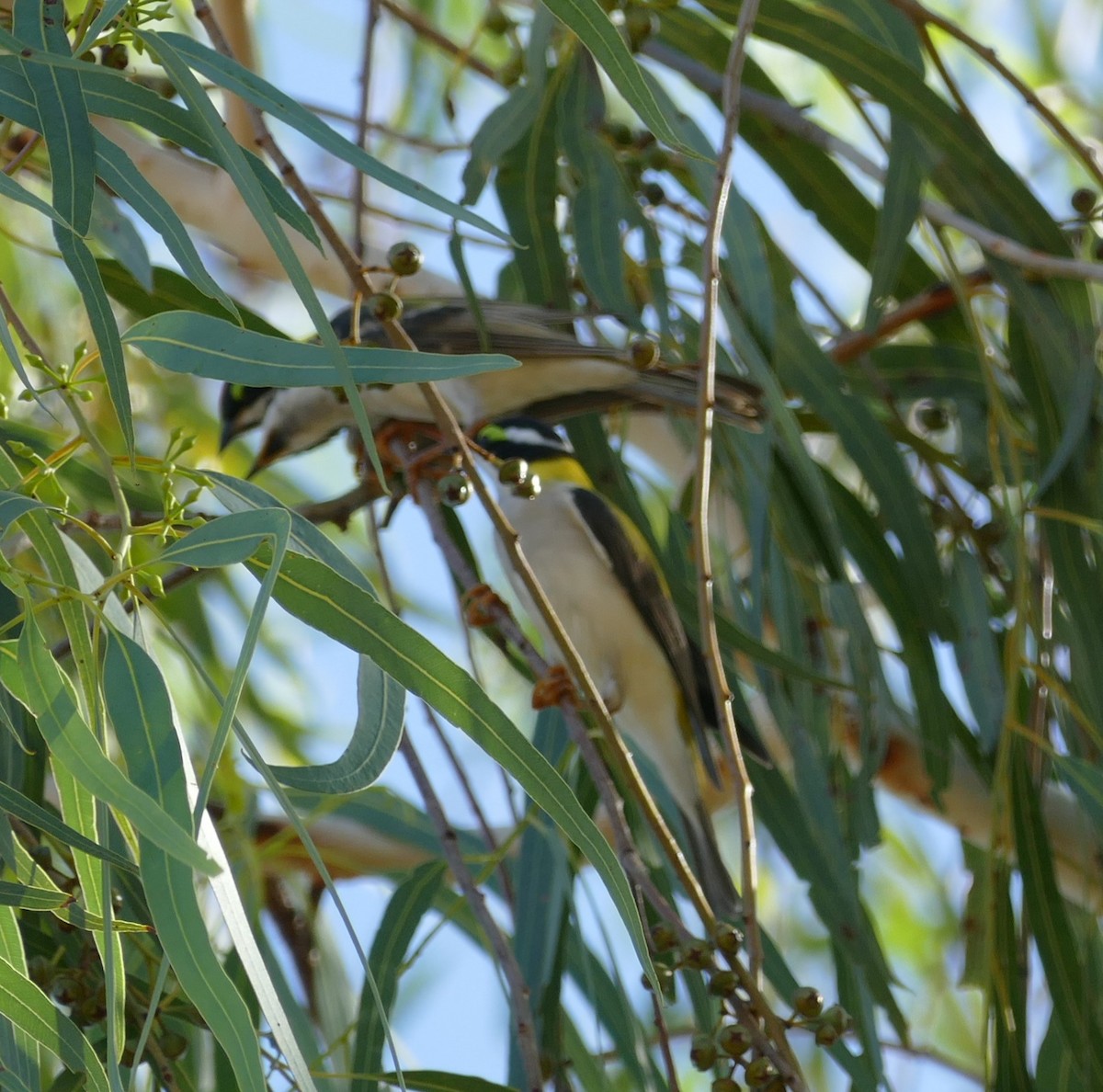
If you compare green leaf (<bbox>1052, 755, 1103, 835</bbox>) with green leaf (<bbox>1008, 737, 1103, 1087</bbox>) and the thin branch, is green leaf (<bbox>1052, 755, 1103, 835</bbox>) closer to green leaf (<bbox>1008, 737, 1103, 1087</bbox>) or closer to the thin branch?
green leaf (<bbox>1008, 737, 1103, 1087</bbox>)

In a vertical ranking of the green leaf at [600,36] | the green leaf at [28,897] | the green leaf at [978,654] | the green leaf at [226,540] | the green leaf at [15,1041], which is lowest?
the green leaf at [15,1041]

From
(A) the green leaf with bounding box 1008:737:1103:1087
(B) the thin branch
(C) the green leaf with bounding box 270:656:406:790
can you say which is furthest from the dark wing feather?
(C) the green leaf with bounding box 270:656:406:790

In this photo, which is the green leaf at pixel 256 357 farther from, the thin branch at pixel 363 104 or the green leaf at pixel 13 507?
the thin branch at pixel 363 104

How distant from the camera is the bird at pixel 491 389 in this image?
2502 millimetres

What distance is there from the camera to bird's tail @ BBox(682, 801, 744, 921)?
229cm

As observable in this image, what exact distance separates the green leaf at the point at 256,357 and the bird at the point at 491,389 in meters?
1.12

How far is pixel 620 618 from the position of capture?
2783 mm

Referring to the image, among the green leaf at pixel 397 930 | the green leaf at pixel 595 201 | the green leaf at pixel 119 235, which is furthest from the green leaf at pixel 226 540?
the green leaf at pixel 595 201

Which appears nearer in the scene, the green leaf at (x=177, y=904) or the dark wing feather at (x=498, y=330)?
the green leaf at (x=177, y=904)

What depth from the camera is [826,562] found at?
2129mm

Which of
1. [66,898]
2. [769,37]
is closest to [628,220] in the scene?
[769,37]

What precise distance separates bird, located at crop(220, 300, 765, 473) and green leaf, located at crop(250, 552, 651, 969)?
3.78 ft

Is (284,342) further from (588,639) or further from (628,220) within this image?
(588,639)

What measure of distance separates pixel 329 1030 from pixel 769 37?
159 cm
